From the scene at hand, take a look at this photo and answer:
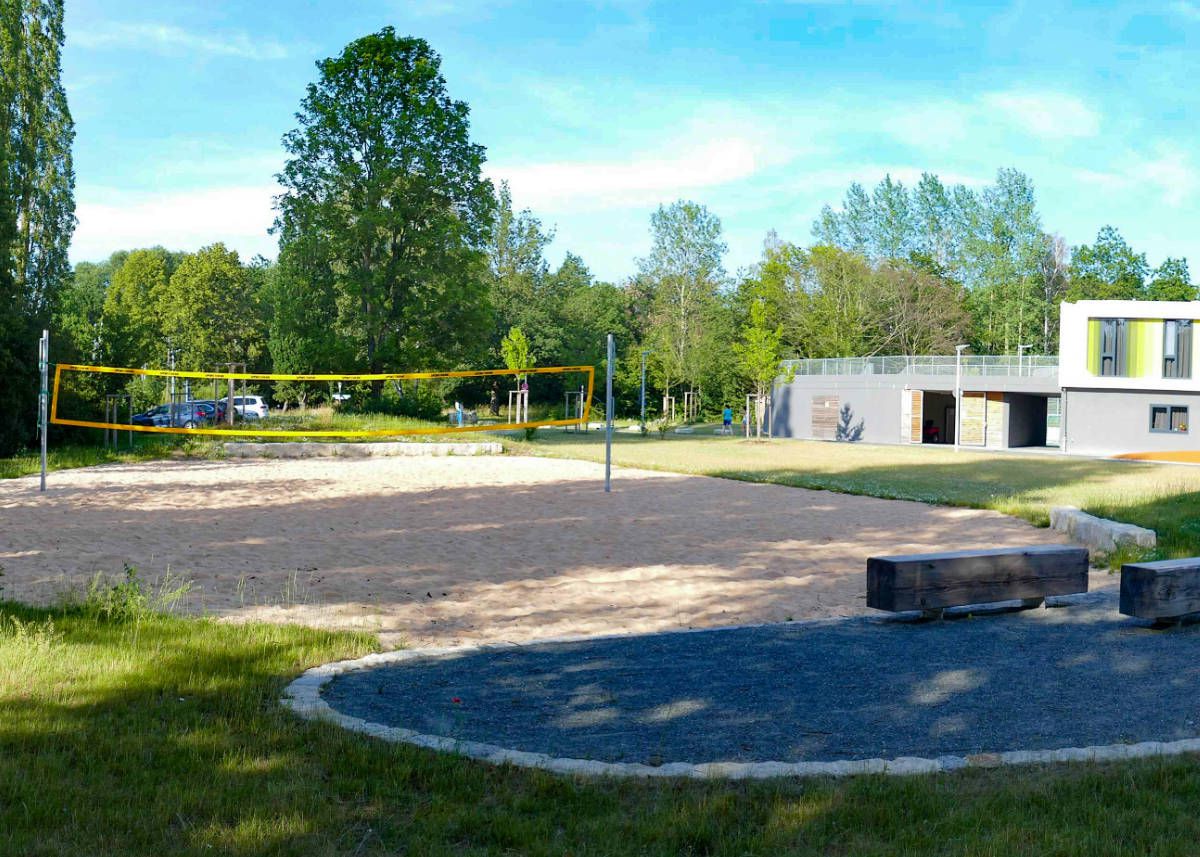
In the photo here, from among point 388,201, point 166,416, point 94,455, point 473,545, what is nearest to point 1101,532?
point 473,545

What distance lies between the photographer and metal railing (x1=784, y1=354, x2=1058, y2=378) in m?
44.2

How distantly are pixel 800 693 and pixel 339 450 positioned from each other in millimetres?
22354

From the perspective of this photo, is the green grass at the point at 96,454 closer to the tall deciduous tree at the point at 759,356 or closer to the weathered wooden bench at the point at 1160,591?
the weathered wooden bench at the point at 1160,591

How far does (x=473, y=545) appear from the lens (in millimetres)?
12070

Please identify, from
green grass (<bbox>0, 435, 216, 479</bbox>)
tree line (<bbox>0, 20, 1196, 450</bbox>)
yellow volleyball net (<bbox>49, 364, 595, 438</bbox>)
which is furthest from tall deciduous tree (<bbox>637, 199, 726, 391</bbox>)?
green grass (<bbox>0, 435, 216, 479</bbox>)

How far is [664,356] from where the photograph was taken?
2309 inches

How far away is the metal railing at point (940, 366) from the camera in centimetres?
4425

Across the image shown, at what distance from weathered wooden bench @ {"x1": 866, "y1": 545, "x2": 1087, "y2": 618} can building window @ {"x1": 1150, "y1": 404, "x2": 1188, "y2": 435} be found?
36210 mm

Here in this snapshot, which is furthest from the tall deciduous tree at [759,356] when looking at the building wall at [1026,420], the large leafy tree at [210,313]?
the large leafy tree at [210,313]

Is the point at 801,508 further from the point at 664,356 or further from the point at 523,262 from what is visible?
the point at 523,262

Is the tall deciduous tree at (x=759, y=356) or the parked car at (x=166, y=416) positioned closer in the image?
the parked car at (x=166, y=416)

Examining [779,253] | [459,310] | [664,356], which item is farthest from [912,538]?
[779,253]

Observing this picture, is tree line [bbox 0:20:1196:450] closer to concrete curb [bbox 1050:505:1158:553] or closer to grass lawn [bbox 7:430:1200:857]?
concrete curb [bbox 1050:505:1158:553]

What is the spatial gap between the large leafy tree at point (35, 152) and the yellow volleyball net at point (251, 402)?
7.24ft
